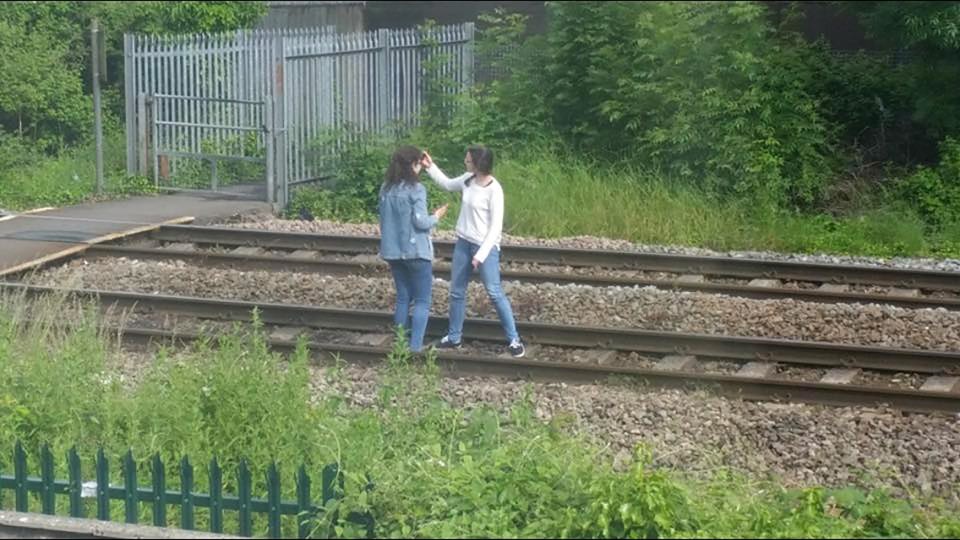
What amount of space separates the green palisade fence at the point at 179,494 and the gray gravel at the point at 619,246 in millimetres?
9652

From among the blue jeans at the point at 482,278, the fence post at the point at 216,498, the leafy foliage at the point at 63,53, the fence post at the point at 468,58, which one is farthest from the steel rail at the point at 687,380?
the fence post at the point at 468,58

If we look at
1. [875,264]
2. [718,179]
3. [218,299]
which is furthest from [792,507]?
[718,179]

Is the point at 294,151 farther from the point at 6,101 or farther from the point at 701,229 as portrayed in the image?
the point at 701,229

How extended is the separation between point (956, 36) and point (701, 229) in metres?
4.17

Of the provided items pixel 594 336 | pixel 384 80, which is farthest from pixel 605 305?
pixel 384 80

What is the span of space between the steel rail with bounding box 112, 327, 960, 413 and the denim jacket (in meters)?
0.77

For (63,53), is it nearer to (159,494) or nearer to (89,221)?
(89,221)

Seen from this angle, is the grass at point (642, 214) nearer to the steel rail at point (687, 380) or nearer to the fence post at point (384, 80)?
the fence post at point (384, 80)

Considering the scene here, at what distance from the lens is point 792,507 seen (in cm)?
710

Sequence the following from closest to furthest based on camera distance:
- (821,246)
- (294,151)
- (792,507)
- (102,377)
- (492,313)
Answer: (792,507)
(102,377)
(492,313)
(821,246)
(294,151)

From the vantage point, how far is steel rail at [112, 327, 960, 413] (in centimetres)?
1079

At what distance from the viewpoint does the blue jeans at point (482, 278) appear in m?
12.1

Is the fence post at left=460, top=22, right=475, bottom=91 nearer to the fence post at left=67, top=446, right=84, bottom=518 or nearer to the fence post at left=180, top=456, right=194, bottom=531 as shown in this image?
the fence post at left=67, top=446, right=84, bottom=518

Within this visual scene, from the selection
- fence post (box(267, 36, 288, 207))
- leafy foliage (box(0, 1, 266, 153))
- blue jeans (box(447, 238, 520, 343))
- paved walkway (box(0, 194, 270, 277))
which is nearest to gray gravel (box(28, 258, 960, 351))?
paved walkway (box(0, 194, 270, 277))
